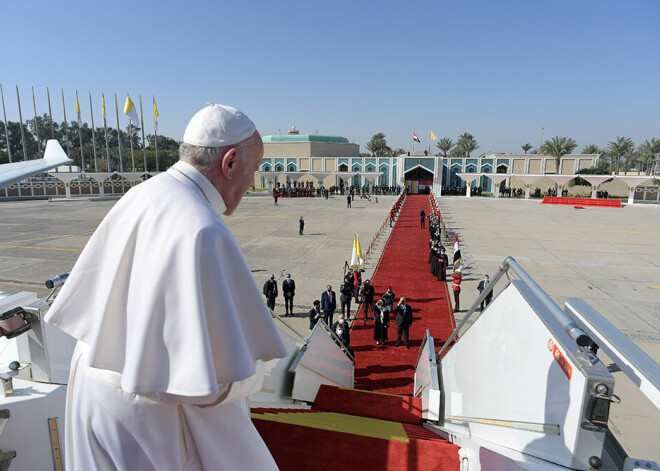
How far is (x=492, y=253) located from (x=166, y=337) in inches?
800

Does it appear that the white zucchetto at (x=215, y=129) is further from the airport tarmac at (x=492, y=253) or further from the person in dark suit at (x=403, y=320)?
the person in dark suit at (x=403, y=320)

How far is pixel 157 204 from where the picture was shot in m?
1.10

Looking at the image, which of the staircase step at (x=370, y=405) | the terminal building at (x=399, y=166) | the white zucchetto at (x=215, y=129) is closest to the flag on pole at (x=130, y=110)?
the terminal building at (x=399, y=166)

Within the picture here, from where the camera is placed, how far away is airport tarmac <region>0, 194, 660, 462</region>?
10875 mm

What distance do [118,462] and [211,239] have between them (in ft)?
2.35

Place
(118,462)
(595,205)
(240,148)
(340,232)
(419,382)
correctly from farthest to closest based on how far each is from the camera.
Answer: (595,205) < (340,232) < (419,382) < (240,148) < (118,462)

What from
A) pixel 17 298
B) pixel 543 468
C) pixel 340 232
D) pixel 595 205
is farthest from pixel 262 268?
pixel 595 205

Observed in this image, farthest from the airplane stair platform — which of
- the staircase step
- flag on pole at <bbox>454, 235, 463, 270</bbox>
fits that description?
flag on pole at <bbox>454, 235, 463, 270</bbox>

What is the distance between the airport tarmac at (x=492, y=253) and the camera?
35.7ft

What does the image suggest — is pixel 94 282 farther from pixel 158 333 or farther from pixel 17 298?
pixel 17 298

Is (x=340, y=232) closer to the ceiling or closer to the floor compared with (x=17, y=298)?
closer to the floor

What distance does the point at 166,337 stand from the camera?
3.32 feet

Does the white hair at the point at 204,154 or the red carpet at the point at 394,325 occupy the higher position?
the white hair at the point at 204,154

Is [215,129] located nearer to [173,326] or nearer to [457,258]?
[173,326]
